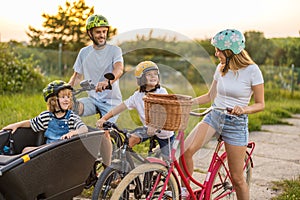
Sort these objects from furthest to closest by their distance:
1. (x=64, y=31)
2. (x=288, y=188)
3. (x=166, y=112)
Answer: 1. (x=64, y=31)
2. (x=288, y=188)
3. (x=166, y=112)

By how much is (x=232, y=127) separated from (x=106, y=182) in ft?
3.12

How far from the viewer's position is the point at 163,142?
3.43 m

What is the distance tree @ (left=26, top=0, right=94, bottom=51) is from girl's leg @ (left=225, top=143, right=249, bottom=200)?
13.4 metres

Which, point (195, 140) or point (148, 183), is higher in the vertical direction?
point (195, 140)

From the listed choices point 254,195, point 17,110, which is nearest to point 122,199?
point 254,195

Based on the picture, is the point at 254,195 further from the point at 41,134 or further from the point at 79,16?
the point at 79,16

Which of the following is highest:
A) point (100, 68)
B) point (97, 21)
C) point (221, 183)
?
point (97, 21)

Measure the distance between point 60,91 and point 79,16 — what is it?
44.4ft

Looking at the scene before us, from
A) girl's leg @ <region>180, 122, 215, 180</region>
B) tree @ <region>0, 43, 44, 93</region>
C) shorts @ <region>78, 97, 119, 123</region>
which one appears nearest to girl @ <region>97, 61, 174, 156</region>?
girl's leg @ <region>180, 122, 215, 180</region>

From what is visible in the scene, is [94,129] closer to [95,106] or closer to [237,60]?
[95,106]

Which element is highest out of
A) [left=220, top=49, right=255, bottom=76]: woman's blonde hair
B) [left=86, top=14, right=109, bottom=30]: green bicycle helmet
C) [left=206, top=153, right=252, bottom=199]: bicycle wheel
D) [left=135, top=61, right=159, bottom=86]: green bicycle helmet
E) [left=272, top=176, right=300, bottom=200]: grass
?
[left=86, top=14, right=109, bottom=30]: green bicycle helmet

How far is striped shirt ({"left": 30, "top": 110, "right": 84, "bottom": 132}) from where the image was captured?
3.69 metres

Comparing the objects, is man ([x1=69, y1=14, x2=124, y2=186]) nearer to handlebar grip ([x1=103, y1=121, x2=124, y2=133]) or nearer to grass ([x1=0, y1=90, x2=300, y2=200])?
grass ([x1=0, y1=90, x2=300, y2=200])

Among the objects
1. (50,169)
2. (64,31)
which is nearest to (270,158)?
(50,169)
